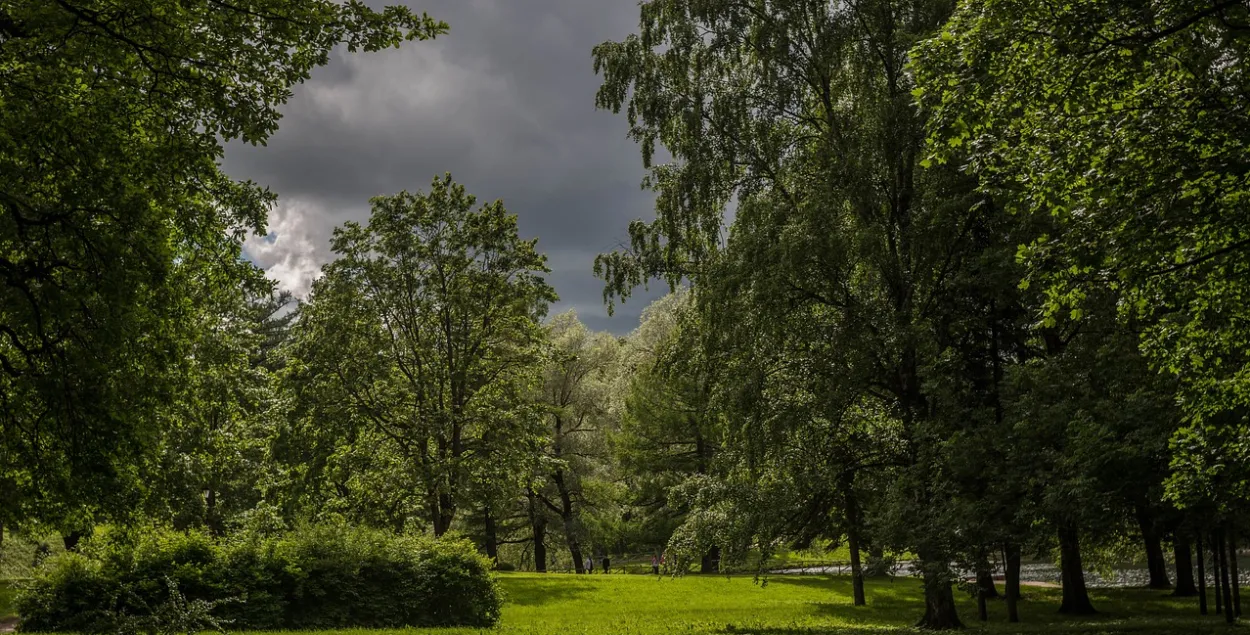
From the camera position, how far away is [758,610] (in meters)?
23.9

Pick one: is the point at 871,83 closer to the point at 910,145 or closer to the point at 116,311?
the point at 910,145

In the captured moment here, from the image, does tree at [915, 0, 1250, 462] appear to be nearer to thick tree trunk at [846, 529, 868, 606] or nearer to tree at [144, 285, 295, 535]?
tree at [144, 285, 295, 535]

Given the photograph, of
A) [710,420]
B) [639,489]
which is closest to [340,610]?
[710,420]

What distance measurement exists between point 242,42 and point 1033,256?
414 inches

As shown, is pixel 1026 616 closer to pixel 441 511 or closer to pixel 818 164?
pixel 818 164

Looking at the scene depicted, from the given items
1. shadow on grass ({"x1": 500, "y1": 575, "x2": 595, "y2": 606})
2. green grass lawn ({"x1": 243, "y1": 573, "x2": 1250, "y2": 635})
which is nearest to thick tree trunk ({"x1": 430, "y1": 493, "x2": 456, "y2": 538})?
shadow on grass ({"x1": 500, "y1": 575, "x2": 595, "y2": 606})

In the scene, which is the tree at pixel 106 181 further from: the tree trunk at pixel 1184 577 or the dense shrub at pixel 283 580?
the tree trunk at pixel 1184 577

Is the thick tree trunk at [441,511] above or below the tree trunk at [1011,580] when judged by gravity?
above

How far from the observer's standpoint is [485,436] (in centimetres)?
3109

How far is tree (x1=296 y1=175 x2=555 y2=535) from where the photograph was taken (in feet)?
A: 97.3

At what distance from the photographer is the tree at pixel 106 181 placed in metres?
10.1

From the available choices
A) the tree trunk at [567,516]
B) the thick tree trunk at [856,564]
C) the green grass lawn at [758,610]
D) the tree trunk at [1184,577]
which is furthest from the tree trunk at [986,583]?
the tree trunk at [567,516]

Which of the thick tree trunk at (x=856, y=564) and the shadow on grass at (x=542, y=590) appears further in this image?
the shadow on grass at (x=542, y=590)

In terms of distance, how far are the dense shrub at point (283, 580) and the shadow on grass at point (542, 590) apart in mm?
3771
